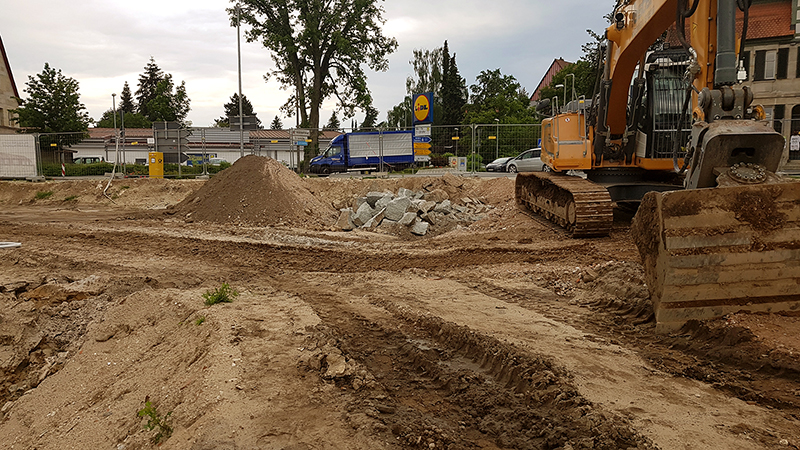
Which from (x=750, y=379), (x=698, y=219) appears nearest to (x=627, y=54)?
(x=698, y=219)

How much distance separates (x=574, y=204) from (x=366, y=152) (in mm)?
17538

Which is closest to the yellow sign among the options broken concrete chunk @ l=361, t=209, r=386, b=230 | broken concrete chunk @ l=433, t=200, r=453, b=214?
broken concrete chunk @ l=433, t=200, r=453, b=214

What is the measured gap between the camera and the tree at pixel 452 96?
70225 millimetres

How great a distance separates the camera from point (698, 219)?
4.85 m

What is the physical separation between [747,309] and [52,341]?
750cm

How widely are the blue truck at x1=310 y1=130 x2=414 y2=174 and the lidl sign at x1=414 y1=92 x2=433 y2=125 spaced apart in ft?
3.60

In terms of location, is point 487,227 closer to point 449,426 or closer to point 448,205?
point 448,205

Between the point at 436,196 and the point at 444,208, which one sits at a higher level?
the point at 436,196

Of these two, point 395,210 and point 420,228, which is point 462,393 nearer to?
point 420,228

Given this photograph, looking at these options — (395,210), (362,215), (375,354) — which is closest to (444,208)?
(395,210)

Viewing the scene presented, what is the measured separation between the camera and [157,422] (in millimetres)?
3896

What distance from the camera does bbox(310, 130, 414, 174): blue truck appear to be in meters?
23.3

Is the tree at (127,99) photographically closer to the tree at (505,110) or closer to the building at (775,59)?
the tree at (505,110)

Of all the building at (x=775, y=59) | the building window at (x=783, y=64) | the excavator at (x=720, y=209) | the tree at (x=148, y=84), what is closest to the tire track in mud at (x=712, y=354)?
the excavator at (x=720, y=209)
